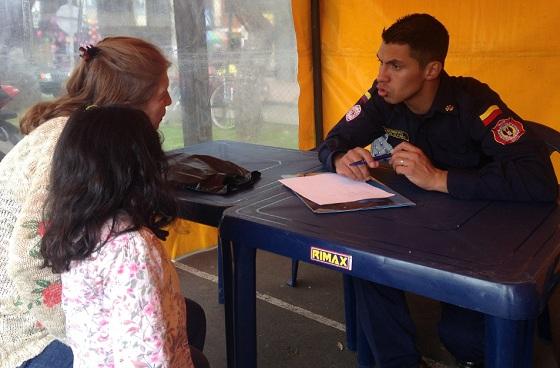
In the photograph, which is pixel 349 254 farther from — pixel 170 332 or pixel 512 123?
pixel 512 123

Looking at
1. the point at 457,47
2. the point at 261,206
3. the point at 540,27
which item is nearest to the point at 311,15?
the point at 457,47

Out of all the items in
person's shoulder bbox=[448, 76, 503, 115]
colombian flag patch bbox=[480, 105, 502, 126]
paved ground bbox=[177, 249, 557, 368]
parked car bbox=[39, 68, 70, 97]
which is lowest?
paved ground bbox=[177, 249, 557, 368]

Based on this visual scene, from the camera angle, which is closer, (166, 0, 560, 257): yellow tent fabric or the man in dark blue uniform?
the man in dark blue uniform

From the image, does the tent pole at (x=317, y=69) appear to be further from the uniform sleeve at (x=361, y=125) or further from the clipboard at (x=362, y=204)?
the clipboard at (x=362, y=204)

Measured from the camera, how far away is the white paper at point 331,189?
1.67 metres

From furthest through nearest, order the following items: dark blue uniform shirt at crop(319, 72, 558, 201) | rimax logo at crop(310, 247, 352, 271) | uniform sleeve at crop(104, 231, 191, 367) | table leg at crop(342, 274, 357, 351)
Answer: table leg at crop(342, 274, 357, 351), dark blue uniform shirt at crop(319, 72, 558, 201), rimax logo at crop(310, 247, 352, 271), uniform sleeve at crop(104, 231, 191, 367)

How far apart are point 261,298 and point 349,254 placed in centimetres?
Result: 173

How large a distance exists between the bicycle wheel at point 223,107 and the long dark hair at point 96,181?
2411 millimetres

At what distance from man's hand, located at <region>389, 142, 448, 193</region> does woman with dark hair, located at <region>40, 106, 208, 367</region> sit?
2.94 ft

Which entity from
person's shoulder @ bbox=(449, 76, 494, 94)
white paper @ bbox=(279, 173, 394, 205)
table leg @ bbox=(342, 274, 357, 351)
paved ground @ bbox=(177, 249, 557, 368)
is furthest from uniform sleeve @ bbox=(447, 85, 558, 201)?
paved ground @ bbox=(177, 249, 557, 368)

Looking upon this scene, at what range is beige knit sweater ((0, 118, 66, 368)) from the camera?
47.8 inches

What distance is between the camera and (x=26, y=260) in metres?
1.21

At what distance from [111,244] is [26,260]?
10.4 inches

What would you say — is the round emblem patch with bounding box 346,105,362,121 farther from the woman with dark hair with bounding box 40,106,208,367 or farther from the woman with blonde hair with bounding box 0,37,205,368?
the woman with dark hair with bounding box 40,106,208,367
